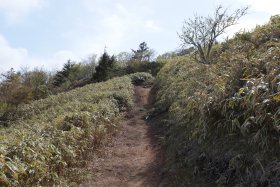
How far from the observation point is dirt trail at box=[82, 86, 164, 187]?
24.1 ft

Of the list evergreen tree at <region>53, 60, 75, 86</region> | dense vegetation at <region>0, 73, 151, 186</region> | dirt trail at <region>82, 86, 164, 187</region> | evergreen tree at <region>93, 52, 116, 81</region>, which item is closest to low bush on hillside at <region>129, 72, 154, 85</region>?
evergreen tree at <region>93, 52, 116, 81</region>

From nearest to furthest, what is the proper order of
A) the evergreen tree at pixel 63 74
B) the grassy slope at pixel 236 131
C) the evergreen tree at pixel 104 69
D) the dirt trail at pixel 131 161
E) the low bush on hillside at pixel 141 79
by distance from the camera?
the grassy slope at pixel 236 131
the dirt trail at pixel 131 161
the low bush on hillside at pixel 141 79
the evergreen tree at pixel 104 69
the evergreen tree at pixel 63 74

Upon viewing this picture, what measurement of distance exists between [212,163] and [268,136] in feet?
4.12

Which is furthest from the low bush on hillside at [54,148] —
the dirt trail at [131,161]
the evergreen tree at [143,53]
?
the evergreen tree at [143,53]

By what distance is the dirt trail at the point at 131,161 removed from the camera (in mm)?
7359

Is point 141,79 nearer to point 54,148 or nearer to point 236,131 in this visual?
point 54,148

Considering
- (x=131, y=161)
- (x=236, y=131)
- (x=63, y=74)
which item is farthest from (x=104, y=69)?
(x=236, y=131)

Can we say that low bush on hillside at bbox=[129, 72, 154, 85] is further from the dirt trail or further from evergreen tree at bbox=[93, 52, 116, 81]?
the dirt trail

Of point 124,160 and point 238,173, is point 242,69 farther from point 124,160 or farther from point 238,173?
point 124,160

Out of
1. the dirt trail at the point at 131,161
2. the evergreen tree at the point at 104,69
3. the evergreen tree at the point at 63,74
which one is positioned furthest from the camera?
the evergreen tree at the point at 63,74

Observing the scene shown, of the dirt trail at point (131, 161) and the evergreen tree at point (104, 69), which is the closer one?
the dirt trail at point (131, 161)

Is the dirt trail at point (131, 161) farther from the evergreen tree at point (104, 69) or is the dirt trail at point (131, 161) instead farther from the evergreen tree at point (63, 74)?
the evergreen tree at point (63, 74)

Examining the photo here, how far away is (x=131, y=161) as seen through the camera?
8.82 meters

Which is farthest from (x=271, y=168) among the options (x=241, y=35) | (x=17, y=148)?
(x=241, y=35)
